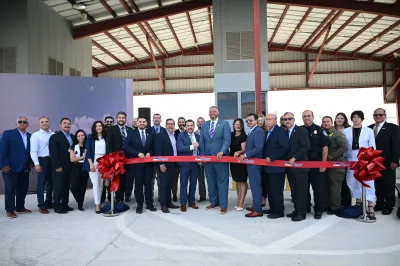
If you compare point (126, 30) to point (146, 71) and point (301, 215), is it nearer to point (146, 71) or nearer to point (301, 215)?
point (146, 71)

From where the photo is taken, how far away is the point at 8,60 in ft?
40.8

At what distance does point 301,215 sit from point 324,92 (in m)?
21.9

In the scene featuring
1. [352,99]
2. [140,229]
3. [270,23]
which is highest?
[270,23]

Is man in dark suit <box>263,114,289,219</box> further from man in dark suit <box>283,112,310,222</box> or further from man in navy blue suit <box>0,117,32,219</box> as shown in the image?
man in navy blue suit <box>0,117,32,219</box>

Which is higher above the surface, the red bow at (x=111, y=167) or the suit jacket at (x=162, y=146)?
the suit jacket at (x=162, y=146)

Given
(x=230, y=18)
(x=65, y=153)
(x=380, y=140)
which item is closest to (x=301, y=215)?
(x=380, y=140)

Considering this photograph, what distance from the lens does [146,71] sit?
2633 cm

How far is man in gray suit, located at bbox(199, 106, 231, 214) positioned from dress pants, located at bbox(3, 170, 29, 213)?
304cm

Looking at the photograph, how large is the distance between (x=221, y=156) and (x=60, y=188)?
9.05ft

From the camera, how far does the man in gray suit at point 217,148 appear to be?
5.88m

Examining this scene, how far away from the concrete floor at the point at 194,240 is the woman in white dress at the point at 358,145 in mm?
364

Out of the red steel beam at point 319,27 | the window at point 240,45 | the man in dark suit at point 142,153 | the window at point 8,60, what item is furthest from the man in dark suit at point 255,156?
the red steel beam at point 319,27

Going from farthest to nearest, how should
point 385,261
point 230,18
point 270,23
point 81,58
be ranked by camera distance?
point 270,23 < point 81,58 < point 230,18 < point 385,261

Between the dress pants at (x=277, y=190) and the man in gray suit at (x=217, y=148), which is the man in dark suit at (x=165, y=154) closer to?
the man in gray suit at (x=217, y=148)
